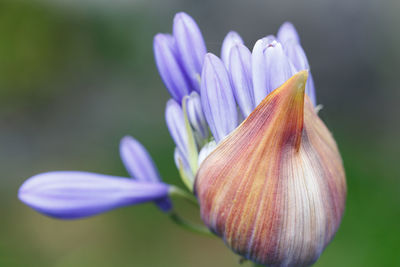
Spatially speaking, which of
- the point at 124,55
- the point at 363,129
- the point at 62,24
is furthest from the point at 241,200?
the point at 62,24

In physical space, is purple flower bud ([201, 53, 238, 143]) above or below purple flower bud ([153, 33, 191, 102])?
below

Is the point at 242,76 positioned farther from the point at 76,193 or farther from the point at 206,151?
the point at 76,193

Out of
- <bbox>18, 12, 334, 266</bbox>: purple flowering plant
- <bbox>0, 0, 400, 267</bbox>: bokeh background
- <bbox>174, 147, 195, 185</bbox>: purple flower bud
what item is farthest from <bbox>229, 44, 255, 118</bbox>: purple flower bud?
<bbox>0, 0, 400, 267</bbox>: bokeh background

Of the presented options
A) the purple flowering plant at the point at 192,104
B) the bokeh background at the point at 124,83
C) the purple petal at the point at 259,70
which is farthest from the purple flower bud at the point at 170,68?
the bokeh background at the point at 124,83

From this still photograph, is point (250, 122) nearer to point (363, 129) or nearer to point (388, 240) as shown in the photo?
point (388, 240)

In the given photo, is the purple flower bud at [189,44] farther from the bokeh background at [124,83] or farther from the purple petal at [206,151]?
the bokeh background at [124,83]

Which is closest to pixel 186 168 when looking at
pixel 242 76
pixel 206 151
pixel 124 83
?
pixel 206 151

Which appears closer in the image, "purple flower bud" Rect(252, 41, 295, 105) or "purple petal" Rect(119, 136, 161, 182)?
"purple flower bud" Rect(252, 41, 295, 105)

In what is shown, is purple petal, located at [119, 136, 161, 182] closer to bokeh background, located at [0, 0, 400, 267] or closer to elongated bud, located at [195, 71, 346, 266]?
elongated bud, located at [195, 71, 346, 266]

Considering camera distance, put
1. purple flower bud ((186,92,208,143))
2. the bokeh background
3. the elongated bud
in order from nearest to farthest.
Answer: the elongated bud
purple flower bud ((186,92,208,143))
the bokeh background
